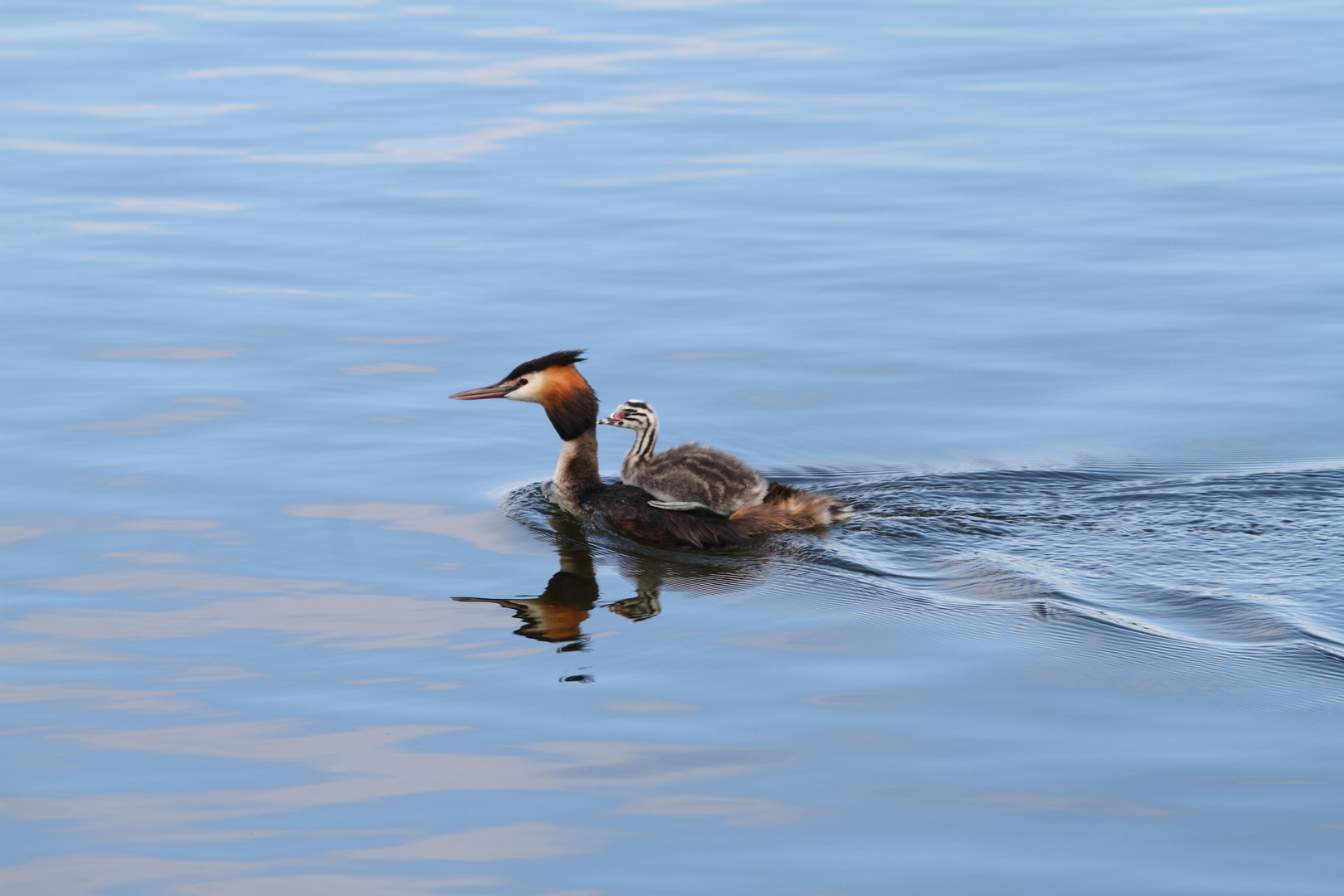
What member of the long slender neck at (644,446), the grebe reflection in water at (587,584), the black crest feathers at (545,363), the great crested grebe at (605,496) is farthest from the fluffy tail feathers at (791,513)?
the black crest feathers at (545,363)

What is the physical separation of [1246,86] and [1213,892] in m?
12.6

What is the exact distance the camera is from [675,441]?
8977 mm

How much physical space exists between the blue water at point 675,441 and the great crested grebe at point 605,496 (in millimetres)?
164

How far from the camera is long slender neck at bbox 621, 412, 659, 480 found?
27.0 ft

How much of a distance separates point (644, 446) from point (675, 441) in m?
0.67

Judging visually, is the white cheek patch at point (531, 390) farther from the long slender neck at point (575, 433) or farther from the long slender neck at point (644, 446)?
the long slender neck at point (644, 446)

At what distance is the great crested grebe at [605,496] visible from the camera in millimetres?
7680

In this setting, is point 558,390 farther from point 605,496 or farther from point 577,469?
point 605,496

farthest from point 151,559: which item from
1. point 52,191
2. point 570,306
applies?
point 52,191

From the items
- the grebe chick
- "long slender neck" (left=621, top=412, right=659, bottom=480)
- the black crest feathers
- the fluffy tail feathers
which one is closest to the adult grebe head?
the black crest feathers

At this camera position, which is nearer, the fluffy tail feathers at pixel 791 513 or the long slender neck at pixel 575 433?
the fluffy tail feathers at pixel 791 513

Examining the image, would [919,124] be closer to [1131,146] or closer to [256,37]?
[1131,146]

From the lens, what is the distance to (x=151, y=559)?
7207 mm

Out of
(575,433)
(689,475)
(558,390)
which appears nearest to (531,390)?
(558,390)
